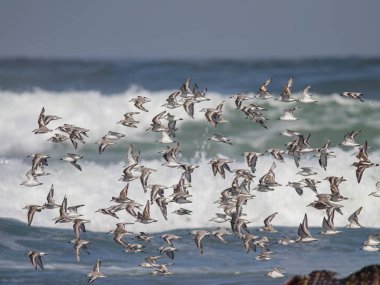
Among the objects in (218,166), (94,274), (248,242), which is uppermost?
(218,166)

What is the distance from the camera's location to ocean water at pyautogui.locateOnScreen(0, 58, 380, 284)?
23469 millimetres

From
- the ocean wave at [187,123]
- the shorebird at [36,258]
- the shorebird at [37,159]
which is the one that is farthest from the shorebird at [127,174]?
the ocean wave at [187,123]

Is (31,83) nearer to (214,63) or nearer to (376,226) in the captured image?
(214,63)

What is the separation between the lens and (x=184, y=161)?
33.4 m

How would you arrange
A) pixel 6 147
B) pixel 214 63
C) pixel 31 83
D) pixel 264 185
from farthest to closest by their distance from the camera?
pixel 214 63, pixel 31 83, pixel 6 147, pixel 264 185

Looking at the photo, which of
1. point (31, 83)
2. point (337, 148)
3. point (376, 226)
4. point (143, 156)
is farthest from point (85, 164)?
point (31, 83)

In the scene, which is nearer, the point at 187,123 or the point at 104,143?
the point at 104,143

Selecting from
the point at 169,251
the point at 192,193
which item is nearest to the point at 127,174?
the point at 169,251

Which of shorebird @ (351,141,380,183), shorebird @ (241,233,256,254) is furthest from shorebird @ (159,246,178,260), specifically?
shorebird @ (351,141,380,183)

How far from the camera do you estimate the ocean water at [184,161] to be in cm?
2347

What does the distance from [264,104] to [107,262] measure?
14.7 meters

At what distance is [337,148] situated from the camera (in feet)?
108

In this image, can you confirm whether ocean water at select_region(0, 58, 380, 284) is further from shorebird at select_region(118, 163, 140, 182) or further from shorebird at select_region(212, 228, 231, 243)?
shorebird at select_region(118, 163, 140, 182)

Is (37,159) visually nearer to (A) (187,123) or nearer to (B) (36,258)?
(B) (36,258)
